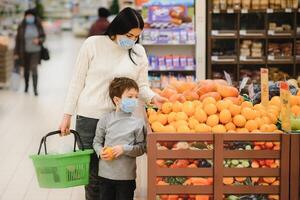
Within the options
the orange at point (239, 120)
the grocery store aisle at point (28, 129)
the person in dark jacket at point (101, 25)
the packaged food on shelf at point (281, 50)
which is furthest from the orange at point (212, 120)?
the person in dark jacket at point (101, 25)

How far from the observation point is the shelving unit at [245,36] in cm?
854

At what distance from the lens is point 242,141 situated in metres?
3.43

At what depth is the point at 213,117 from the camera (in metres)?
3.68

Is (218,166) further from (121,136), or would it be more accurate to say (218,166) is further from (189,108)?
(121,136)

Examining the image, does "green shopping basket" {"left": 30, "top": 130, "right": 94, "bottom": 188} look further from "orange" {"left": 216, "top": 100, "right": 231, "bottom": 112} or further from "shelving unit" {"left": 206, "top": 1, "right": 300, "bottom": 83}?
"shelving unit" {"left": 206, "top": 1, "right": 300, "bottom": 83}

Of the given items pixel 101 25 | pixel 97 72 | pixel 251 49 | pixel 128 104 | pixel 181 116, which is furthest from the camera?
pixel 101 25

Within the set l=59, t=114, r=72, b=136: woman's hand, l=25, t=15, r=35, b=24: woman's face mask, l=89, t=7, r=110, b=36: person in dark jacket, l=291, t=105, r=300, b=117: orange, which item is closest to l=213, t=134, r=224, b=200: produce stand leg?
l=291, t=105, r=300, b=117: orange

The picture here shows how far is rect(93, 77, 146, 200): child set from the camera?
12.7ft

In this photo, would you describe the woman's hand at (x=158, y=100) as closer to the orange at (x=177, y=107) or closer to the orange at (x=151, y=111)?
the orange at (x=151, y=111)

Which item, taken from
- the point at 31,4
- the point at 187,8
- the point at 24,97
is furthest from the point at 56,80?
the point at 31,4

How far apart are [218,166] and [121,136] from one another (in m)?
0.74

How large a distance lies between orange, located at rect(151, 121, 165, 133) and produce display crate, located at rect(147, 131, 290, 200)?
181 millimetres

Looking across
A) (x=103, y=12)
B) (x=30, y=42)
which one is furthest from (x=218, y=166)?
(x=30, y=42)

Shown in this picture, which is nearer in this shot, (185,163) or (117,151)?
(185,163)
